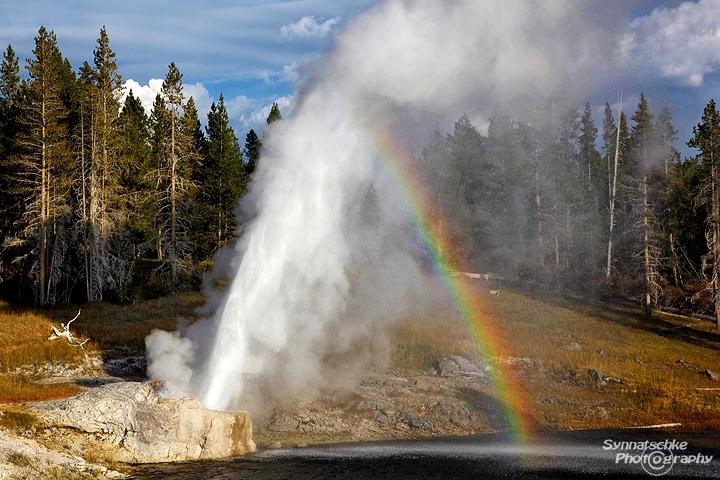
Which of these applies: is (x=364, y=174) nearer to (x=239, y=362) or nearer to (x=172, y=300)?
(x=239, y=362)

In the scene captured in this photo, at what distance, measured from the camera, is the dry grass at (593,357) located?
26953mm

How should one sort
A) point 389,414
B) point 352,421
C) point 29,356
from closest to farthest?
point 352,421
point 389,414
point 29,356

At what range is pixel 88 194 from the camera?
49.9 m

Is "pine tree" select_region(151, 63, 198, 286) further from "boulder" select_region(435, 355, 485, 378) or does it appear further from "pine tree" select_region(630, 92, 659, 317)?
"pine tree" select_region(630, 92, 659, 317)

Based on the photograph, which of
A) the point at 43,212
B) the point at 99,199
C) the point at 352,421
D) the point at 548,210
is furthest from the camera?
the point at 548,210

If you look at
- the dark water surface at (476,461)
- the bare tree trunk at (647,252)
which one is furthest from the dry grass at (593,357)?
the dark water surface at (476,461)

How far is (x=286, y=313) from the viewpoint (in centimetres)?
2466

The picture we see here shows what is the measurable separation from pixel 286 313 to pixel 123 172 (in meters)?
35.2

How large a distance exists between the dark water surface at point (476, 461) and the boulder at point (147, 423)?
2.03 feet

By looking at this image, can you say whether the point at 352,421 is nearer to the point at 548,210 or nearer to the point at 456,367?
the point at 456,367

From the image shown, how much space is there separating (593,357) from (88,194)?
1646 inches

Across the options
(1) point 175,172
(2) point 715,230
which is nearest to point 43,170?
(1) point 175,172

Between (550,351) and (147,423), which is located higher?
(147,423)

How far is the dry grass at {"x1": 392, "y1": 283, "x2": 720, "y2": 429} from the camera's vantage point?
88.4ft
